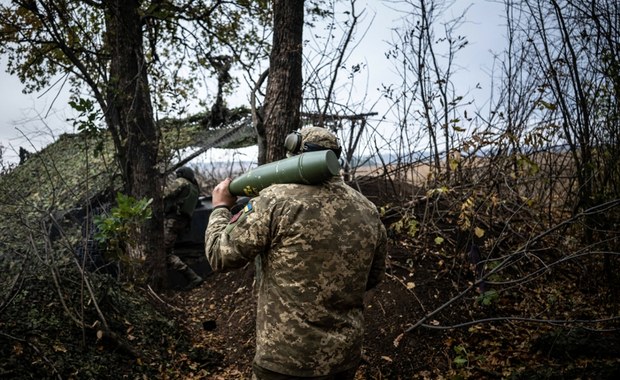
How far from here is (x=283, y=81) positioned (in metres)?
4.95

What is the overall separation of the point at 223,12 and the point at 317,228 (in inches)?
330

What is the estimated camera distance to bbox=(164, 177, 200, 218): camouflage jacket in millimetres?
8289

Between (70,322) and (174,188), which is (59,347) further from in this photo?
(174,188)

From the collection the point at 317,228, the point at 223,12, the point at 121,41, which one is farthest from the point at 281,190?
the point at 223,12

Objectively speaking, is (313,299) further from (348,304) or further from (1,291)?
(1,291)

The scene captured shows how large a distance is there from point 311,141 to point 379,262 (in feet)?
2.79

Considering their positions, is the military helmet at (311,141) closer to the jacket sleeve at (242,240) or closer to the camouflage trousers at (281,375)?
the jacket sleeve at (242,240)

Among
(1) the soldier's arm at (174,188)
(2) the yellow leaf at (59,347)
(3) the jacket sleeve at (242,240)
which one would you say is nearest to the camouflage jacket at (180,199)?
(1) the soldier's arm at (174,188)

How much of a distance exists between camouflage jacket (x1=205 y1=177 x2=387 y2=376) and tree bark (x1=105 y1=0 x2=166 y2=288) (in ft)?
15.2

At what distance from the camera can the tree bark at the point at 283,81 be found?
4.91 m

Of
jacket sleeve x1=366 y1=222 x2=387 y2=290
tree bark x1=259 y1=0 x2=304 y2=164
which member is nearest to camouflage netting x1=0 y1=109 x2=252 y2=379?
tree bark x1=259 y1=0 x2=304 y2=164

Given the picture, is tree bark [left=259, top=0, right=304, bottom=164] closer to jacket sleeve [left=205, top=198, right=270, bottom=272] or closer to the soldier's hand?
the soldier's hand

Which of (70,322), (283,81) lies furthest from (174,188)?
(70,322)

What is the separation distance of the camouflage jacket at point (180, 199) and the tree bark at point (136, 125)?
1.12m
